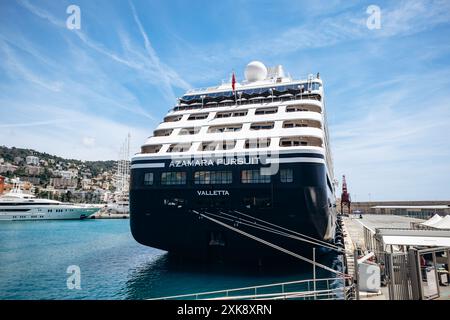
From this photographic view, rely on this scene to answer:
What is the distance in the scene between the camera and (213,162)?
54.3ft

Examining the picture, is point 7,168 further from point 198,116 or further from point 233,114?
point 233,114

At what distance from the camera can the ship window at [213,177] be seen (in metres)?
16.3

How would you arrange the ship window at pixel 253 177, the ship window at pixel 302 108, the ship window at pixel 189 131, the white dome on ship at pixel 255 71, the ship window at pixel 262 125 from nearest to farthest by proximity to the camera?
the ship window at pixel 253 177 < the ship window at pixel 262 125 < the ship window at pixel 189 131 < the ship window at pixel 302 108 < the white dome on ship at pixel 255 71

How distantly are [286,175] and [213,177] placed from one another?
397 centimetres

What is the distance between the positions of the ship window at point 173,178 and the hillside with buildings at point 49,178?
4126 inches

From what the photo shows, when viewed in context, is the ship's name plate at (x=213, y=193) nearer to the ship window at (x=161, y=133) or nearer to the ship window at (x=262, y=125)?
the ship window at (x=262, y=125)

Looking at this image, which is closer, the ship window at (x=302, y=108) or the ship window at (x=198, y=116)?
the ship window at (x=302, y=108)

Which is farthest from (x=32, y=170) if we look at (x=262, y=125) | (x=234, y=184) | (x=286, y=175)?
(x=286, y=175)

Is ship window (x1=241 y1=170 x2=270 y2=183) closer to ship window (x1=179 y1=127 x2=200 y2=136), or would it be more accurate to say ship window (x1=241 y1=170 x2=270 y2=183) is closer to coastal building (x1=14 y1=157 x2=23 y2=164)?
ship window (x1=179 y1=127 x2=200 y2=136)

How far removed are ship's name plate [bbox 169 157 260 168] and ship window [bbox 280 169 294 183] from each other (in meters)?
1.40

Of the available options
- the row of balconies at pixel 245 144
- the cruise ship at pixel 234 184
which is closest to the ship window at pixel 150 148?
the cruise ship at pixel 234 184
